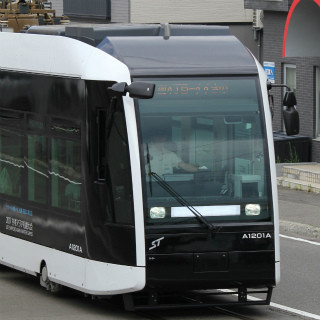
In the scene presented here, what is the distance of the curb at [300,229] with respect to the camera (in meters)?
19.5

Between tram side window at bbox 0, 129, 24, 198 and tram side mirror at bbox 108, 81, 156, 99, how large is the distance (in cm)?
252

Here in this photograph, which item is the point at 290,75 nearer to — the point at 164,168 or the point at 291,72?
the point at 291,72

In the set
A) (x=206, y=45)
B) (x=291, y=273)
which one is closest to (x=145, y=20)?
(x=291, y=273)

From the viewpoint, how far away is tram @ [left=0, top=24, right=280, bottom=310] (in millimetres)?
11852

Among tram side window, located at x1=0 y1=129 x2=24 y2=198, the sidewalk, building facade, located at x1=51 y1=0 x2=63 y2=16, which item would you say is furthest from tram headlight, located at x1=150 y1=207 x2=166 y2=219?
building facade, located at x1=51 y1=0 x2=63 y2=16

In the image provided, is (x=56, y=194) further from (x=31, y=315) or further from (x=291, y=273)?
(x=291, y=273)

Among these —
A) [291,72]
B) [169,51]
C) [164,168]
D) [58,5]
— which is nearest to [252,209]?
[164,168]

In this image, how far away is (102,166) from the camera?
12.1 m

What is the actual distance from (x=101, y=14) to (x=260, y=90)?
1083 inches

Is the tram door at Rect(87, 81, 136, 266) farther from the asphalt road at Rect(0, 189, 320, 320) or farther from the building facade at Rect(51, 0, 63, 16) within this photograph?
the building facade at Rect(51, 0, 63, 16)

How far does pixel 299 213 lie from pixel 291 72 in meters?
8.46

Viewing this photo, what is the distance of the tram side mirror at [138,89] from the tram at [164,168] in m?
0.01

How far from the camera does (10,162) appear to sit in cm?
1427

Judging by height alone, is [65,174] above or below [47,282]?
above
